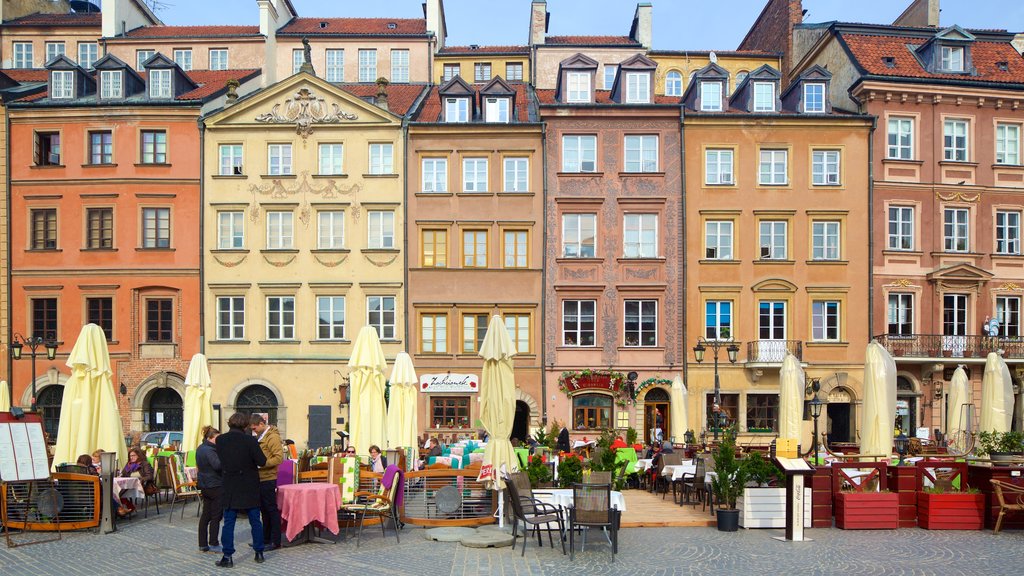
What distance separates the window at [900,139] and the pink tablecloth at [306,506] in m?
26.4

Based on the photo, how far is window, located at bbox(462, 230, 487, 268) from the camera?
33.3m

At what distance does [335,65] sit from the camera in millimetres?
41688

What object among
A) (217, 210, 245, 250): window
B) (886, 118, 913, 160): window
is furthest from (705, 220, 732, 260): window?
(217, 210, 245, 250): window

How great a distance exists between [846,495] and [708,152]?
2019 centimetres

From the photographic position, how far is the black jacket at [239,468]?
1188cm

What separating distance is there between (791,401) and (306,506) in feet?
46.4

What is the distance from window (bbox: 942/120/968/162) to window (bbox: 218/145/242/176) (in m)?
24.3

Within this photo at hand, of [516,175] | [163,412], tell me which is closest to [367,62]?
[516,175]

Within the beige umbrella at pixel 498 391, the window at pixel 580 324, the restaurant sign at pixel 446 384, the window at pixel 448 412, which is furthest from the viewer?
the window at pixel 580 324

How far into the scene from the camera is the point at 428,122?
33.4 m

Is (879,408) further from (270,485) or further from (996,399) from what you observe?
(270,485)

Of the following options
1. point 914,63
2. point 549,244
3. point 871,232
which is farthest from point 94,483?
point 914,63

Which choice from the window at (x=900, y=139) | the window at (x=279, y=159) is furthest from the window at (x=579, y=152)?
the window at (x=900, y=139)

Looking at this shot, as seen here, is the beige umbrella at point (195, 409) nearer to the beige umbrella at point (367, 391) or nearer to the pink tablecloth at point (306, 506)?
the beige umbrella at point (367, 391)
